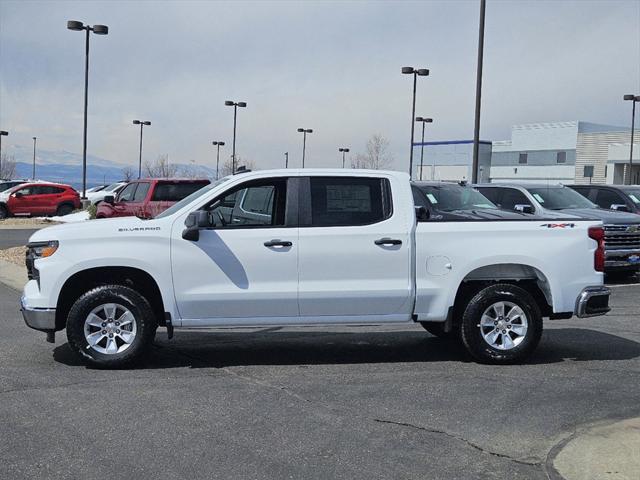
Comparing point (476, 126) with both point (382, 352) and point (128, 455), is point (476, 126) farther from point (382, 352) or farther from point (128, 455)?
point (128, 455)

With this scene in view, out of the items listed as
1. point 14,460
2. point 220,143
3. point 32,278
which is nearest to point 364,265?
point 32,278

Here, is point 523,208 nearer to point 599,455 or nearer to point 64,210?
point 599,455

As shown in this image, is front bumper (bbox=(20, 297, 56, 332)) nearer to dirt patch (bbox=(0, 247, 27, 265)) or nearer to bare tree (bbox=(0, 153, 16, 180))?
dirt patch (bbox=(0, 247, 27, 265))

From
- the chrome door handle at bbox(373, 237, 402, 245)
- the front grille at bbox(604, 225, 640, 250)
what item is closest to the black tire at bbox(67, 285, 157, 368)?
the chrome door handle at bbox(373, 237, 402, 245)

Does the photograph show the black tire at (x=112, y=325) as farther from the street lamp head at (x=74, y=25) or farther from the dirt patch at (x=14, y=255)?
the street lamp head at (x=74, y=25)

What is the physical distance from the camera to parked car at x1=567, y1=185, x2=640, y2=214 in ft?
60.3

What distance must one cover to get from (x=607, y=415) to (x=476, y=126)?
17.6 metres

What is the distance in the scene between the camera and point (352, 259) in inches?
312

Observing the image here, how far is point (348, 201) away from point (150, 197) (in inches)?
508

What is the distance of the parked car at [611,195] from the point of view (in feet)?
60.3

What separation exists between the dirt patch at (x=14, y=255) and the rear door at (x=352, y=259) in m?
11.8

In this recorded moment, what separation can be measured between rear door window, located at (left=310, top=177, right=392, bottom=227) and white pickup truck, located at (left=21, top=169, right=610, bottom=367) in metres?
0.01

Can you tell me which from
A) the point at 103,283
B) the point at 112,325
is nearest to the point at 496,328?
the point at 112,325

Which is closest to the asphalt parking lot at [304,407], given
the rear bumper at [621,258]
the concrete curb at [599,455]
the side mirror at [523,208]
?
the concrete curb at [599,455]
